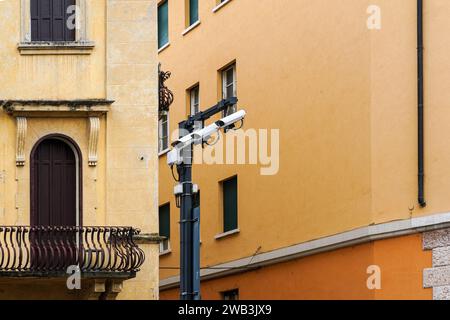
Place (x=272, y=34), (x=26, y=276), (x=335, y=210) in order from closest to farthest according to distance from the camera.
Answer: (x=26, y=276), (x=335, y=210), (x=272, y=34)

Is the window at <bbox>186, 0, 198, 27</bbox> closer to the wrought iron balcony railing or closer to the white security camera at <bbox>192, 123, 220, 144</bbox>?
the wrought iron balcony railing

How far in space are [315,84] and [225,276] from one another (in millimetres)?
6843

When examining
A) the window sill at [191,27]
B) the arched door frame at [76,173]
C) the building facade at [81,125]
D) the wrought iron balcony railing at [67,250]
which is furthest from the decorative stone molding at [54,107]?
the window sill at [191,27]

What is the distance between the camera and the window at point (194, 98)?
45.1 metres

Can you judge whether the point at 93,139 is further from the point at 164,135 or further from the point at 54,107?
the point at 164,135

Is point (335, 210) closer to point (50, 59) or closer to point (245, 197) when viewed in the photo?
point (245, 197)

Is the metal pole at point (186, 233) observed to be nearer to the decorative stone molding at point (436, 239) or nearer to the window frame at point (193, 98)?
the decorative stone molding at point (436, 239)

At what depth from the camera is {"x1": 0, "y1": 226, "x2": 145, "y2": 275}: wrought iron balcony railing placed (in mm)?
30359

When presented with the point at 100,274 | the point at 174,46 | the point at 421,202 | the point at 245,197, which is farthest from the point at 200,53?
the point at 100,274

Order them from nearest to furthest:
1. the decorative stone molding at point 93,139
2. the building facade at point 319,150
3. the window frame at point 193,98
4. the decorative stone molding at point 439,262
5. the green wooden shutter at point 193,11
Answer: the decorative stone molding at point 93,139
the decorative stone molding at point 439,262
the building facade at point 319,150
the window frame at point 193,98
the green wooden shutter at point 193,11

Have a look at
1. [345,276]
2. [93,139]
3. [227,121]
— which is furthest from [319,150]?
[227,121]

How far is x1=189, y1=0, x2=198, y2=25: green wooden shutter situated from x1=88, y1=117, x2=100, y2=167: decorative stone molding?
14.5 meters

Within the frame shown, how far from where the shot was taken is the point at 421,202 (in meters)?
34.1

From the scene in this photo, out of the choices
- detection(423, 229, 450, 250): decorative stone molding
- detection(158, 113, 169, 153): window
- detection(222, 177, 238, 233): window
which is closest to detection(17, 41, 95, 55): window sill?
detection(423, 229, 450, 250): decorative stone molding
